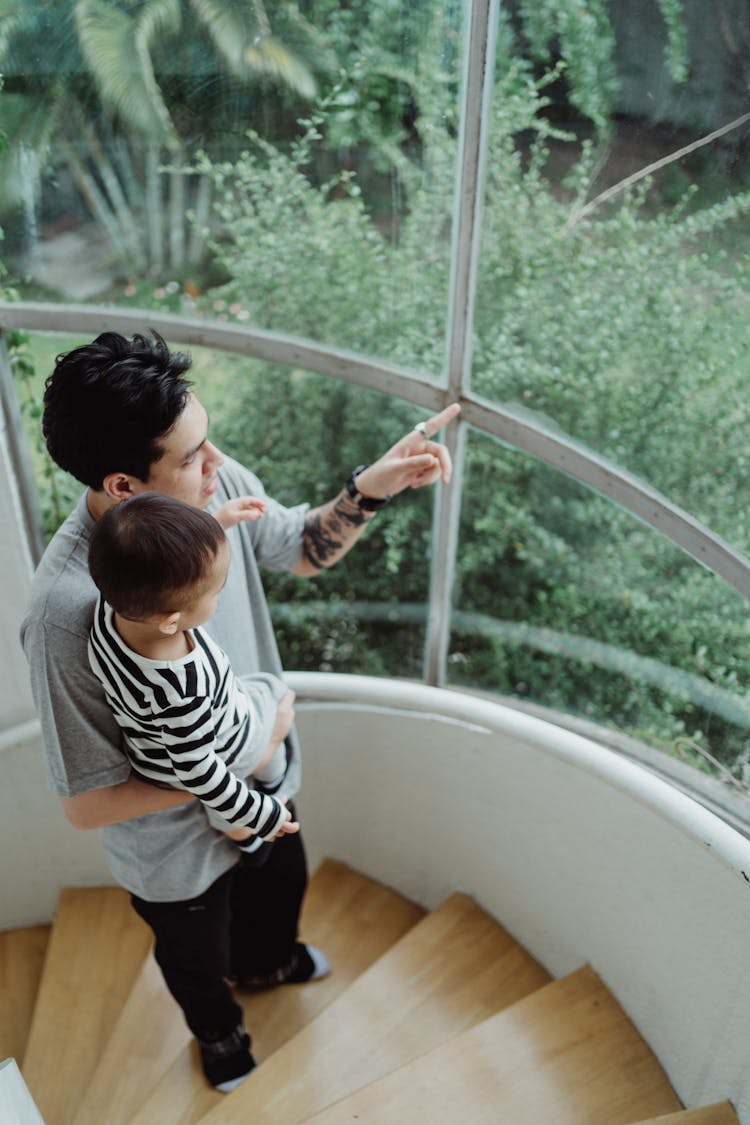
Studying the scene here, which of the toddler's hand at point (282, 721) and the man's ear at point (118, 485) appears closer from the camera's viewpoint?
the man's ear at point (118, 485)

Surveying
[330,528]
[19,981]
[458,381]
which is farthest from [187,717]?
[19,981]

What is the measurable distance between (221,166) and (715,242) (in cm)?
101

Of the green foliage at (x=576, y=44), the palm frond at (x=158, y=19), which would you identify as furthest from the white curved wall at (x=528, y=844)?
Result: the palm frond at (x=158, y=19)

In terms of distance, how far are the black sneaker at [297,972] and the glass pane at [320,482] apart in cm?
72

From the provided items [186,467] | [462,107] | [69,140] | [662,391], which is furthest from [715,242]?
[69,140]

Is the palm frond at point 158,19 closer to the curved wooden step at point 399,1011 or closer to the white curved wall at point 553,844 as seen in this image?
the white curved wall at point 553,844

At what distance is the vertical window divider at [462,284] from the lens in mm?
1731

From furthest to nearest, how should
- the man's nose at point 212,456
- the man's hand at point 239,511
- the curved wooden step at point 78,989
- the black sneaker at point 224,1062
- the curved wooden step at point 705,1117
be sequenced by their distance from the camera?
the curved wooden step at point 78,989, the black sneaker at point 224,1062, the curved wooden step at point 705,1117, the man's hand at point 239,511, the man's nose at point 212,456

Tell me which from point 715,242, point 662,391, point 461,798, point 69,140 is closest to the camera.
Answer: point 715,242

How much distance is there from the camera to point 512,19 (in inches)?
67.5

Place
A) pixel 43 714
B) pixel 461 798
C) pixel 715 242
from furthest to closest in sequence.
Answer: pixel 461 798, pixel 715 242, pixel 43 714

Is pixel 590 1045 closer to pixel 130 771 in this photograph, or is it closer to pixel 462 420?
pixel 130 771

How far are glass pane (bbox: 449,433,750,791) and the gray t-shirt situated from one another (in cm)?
54

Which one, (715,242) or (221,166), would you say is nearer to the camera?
(715,242)
